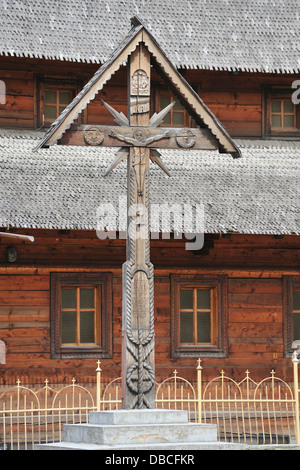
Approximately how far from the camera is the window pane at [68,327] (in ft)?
61.7

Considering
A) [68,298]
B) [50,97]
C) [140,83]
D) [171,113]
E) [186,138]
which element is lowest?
[68,298]

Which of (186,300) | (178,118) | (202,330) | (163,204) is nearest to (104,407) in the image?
(202,330)

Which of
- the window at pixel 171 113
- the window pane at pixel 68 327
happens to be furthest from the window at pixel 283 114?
the window pane at pixel 68 327

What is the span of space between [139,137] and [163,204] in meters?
5.62

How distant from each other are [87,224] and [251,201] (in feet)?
9.07

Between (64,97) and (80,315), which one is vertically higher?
(64,97)

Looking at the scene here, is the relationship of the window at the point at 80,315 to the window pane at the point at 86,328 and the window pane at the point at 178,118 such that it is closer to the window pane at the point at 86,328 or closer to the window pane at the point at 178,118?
the window pane at the point at 86,328

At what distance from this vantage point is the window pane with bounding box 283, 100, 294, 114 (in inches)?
818

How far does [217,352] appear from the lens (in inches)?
Answer: 760

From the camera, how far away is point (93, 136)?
1238cm

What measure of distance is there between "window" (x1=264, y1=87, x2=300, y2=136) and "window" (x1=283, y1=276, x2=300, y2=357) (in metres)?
2.58

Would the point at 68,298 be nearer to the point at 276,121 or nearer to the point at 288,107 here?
the point at 276,121

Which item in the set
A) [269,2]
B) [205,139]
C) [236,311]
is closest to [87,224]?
[236,311]

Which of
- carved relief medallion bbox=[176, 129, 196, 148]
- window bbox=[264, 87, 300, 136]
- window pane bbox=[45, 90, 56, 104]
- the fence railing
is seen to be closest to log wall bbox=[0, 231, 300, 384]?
the fence railing
